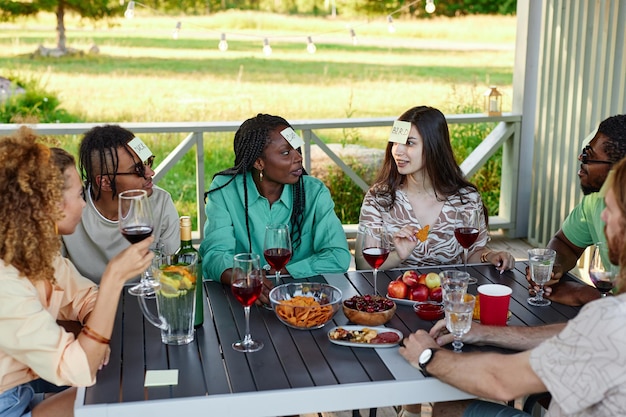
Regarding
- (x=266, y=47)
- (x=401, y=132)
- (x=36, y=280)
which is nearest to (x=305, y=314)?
(x=36, y=280)

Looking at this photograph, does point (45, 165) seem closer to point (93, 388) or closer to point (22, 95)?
point (93, 388)

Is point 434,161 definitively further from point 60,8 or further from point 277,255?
point 60,8

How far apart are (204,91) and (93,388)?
8980 mm

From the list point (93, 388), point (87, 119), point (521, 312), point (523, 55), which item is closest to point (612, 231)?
point (521, 312)

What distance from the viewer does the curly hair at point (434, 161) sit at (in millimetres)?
2977

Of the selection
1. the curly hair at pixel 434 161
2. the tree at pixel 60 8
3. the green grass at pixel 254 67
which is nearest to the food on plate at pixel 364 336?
the curly hair at pixel 434 161

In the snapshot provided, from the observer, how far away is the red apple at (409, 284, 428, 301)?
221 centimetres

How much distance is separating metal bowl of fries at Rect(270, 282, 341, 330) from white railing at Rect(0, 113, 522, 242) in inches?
95.9

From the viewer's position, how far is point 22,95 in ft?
32.1

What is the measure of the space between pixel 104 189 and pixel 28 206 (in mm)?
968

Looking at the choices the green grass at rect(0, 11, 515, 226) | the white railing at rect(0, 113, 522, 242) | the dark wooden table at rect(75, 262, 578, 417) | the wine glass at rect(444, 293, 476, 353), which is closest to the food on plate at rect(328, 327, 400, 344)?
the dark wooden table at rect(75, 262, 578, 417)

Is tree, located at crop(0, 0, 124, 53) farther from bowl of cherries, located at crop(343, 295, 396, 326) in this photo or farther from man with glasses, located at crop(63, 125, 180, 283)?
bowl of cherries, located at crop(343, 295, 396, 326)

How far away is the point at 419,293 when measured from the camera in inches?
87.2

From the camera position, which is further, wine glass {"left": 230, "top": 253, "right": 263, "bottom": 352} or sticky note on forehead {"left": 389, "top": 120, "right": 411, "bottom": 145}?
sticky note on forehead {"left": 389, "top": 120, "right": 411, "bottom": 145}
